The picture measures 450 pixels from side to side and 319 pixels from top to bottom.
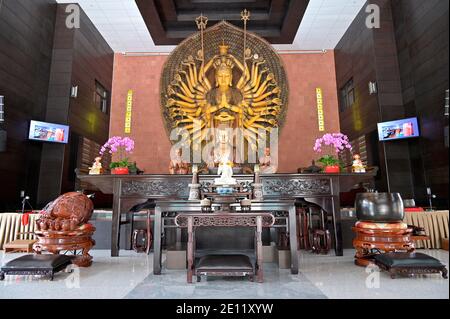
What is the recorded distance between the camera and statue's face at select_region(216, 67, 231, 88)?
563 cm

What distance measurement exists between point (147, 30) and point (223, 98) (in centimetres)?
272

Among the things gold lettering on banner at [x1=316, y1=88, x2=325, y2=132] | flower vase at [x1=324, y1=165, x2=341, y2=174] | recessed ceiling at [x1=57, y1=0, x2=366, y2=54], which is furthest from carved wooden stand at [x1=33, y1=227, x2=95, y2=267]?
gold lettering on banner at [x1=316, y1=88, x2=325, y2=132]

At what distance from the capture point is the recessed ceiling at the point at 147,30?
226 inches

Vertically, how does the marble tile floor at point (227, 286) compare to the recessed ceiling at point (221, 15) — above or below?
below

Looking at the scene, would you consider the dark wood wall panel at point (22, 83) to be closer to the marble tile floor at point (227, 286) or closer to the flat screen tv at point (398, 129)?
the marble tile floor at point (227, 286)

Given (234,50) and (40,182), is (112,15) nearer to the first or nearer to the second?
(234,50)

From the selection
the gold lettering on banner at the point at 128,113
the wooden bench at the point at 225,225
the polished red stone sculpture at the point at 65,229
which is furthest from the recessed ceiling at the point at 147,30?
the wooden bench at the point at 225,225

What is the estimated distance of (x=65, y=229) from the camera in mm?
2578

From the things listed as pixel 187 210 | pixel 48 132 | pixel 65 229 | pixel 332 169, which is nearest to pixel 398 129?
pixel 332 169

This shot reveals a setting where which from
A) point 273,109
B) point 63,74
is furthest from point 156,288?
point 63,74

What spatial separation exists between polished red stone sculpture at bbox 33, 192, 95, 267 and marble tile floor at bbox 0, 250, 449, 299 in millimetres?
237

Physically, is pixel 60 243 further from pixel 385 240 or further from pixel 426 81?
pixel 426 81

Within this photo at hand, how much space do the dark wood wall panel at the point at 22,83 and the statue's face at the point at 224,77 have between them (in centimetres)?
367

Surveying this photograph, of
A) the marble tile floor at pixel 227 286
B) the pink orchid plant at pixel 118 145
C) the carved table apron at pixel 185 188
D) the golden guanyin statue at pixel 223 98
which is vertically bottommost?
the marble tile floor at pixel 227 286
